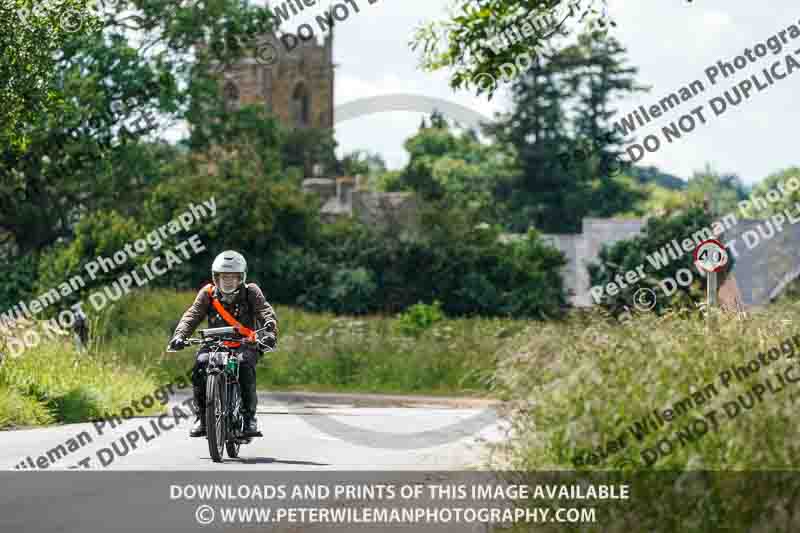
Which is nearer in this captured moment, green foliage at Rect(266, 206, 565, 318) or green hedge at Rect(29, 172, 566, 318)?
green hedge at Rect(29, 172, 566, 318)

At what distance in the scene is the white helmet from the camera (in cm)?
1323

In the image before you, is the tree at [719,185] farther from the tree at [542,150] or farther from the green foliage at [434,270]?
the green foliage at [434,270]

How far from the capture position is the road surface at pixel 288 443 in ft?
44.8

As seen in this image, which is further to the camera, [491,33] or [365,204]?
[365,204]

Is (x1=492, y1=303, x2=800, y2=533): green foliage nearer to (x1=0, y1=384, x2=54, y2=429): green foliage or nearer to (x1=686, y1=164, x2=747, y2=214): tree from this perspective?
(x1=0, y1=384, x2=54, y2=429): green foliage

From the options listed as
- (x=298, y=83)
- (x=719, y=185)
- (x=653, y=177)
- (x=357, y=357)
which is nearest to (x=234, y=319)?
(x=357, y=357)

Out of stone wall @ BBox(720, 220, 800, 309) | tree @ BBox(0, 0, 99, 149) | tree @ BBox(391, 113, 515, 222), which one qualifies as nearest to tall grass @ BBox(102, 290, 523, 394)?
tree @ BBox(0, 0, 99, 149)

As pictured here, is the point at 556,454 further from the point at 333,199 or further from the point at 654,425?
the point at 333,199

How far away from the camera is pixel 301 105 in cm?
13912

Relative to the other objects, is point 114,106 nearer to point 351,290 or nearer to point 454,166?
point 351,290

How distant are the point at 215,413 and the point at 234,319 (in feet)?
3.01

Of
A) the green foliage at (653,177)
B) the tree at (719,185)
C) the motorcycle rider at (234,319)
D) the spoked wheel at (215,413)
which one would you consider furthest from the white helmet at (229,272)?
the tree at (719,185)

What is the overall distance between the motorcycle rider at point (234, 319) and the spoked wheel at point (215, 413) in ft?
0.49

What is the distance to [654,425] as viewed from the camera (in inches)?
350
